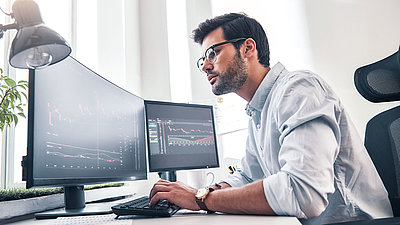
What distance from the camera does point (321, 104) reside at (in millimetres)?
921

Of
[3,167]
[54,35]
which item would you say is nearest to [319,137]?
[54,35]

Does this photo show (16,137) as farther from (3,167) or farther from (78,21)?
(78,21)

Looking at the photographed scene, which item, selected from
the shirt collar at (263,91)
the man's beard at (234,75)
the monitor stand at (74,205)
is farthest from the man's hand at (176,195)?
the man's beard at (234,75)

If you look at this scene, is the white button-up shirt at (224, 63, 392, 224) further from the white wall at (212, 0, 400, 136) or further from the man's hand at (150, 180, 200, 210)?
the white wall at (212, 0, 400, 136)

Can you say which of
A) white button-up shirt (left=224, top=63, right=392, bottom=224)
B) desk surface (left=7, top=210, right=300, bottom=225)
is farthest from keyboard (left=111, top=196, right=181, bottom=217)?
white button-up shirt (left=224, top=63, right=392, bottom=224)

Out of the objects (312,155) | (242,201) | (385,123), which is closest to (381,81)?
(385,123)

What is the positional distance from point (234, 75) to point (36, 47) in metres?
0.78

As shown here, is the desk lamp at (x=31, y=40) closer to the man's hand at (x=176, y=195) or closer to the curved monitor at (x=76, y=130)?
the curved monitor at (x=76, y=130)

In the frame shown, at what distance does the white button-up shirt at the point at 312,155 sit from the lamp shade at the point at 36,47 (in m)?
0.58

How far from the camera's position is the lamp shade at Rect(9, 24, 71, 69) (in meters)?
0.72

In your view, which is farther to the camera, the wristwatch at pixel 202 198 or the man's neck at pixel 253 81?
the man's neck at pixel 253 81

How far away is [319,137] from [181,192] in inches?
15.6

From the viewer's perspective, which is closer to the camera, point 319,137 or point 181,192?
point 319,137

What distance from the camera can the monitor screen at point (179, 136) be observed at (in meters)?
1.73
